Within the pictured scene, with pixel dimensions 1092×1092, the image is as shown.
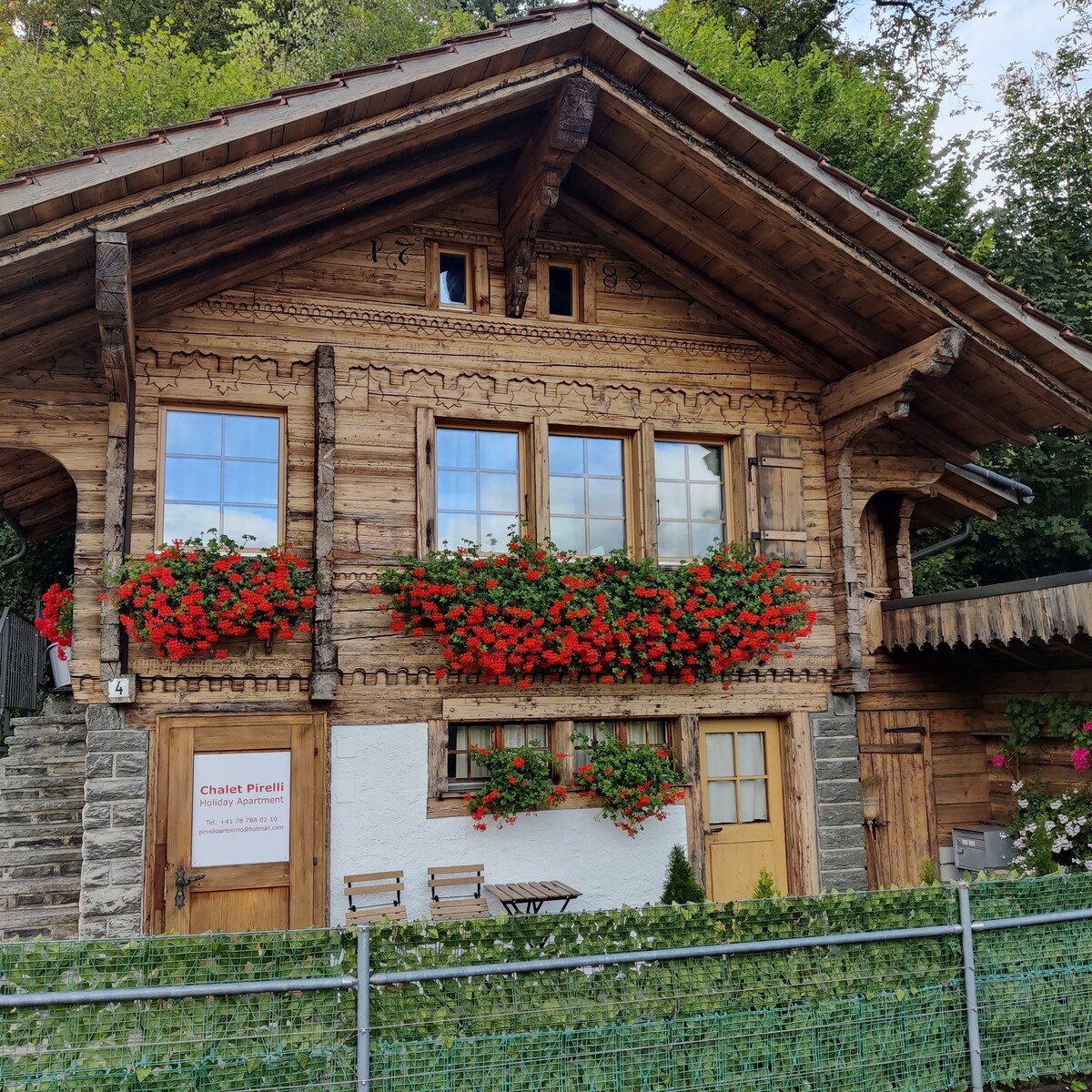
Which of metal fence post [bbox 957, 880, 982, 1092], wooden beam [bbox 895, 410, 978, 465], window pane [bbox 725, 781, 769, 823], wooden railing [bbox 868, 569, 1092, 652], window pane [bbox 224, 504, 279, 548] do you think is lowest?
metal fence post [bbox 957, 880, 982, 1092]

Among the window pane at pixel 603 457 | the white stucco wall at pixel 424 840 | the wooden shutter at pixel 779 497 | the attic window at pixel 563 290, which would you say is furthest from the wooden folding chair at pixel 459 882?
the attic window at pixel 563 290

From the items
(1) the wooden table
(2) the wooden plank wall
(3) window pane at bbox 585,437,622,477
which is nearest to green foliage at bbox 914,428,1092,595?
(2) the wooden plank wall

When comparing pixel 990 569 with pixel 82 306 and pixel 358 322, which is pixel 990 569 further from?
pixel 82 306

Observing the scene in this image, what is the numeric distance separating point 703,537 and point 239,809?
466 centimetres

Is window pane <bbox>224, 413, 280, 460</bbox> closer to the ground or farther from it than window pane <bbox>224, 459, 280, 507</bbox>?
farther from it

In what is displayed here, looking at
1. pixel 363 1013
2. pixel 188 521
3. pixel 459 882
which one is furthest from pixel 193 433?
pixel 363 1013

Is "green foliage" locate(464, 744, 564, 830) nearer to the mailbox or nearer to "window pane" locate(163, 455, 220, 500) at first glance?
"window pane" locate(163, 455, 220, 500)

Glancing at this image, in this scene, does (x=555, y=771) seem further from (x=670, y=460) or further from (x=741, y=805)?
(x=670, y=460)

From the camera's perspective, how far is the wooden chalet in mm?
7555

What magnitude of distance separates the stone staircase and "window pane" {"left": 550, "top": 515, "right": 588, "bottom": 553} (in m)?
4.48

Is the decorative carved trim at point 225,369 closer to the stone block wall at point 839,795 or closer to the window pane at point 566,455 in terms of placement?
the window pane at point 566,455

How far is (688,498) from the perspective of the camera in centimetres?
958

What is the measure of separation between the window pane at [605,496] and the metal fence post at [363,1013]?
5148 mm

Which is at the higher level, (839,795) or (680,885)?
(839,795)
